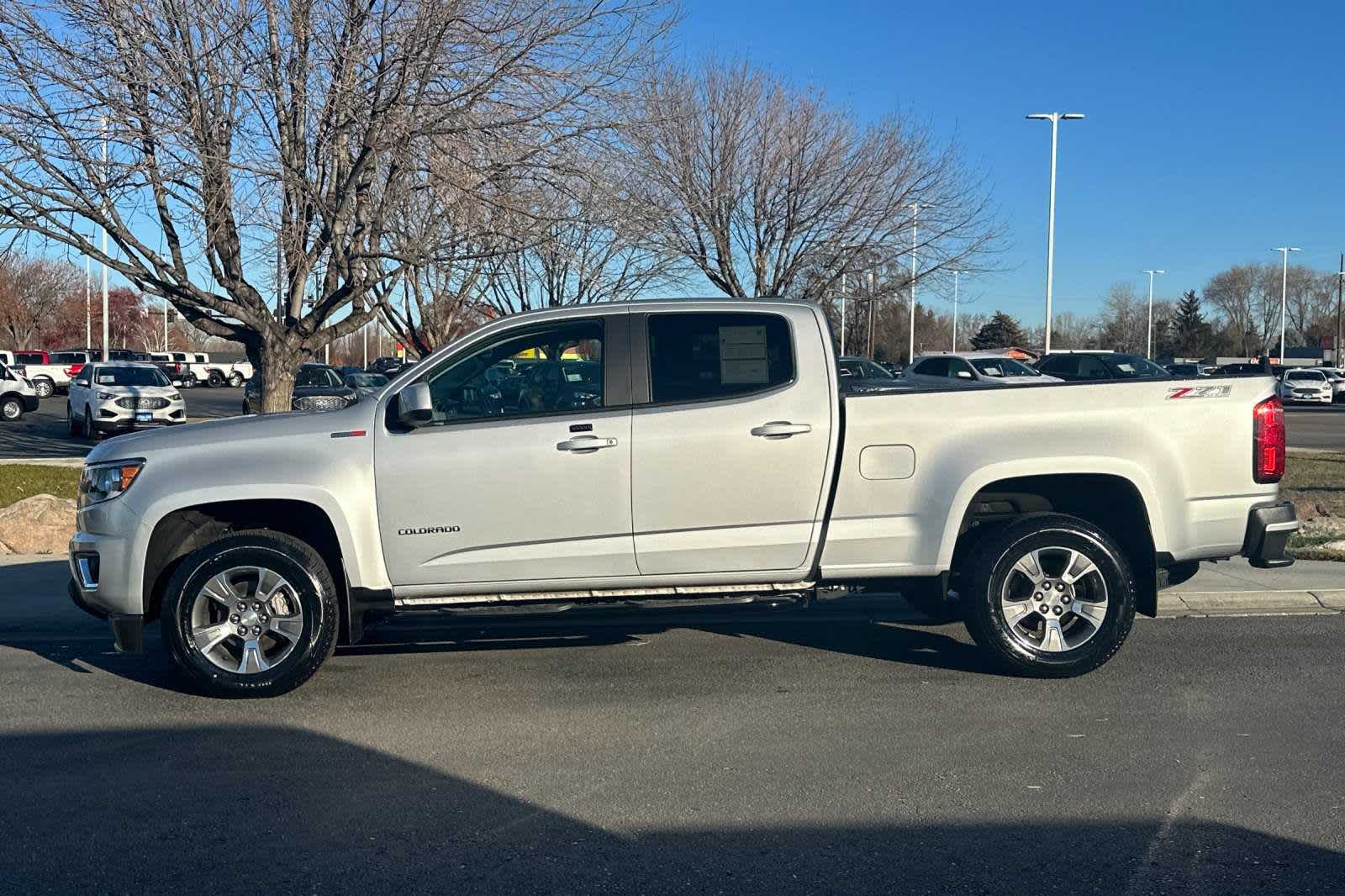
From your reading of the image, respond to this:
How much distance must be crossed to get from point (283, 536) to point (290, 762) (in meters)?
1.36

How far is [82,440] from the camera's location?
26609mm

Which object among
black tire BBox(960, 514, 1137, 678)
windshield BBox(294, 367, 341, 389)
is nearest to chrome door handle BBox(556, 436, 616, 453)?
black tire BBox(960, 514, 1137, 678)

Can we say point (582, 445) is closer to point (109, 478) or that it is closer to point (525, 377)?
point (525, 377)

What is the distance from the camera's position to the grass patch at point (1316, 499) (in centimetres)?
1048

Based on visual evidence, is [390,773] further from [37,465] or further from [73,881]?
[37,465]

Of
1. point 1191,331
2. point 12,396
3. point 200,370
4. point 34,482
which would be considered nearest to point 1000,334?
point 1191,331

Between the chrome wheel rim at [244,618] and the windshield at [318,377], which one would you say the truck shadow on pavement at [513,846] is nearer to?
the chrome wheel rim at [244,618]

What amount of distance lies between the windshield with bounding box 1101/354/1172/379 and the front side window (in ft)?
90.8

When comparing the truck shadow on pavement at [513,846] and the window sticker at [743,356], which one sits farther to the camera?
the window sticker at [743,356]

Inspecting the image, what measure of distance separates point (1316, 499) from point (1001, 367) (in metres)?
19.8

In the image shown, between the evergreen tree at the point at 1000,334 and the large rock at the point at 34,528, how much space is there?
8788 centimetres

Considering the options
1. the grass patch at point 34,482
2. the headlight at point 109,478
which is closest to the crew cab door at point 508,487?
the headlight at point 109,478

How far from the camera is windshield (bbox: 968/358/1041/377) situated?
3197 centimetres

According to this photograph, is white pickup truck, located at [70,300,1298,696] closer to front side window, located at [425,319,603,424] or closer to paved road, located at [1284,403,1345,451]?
front side window, located at [425,319,603,424]
